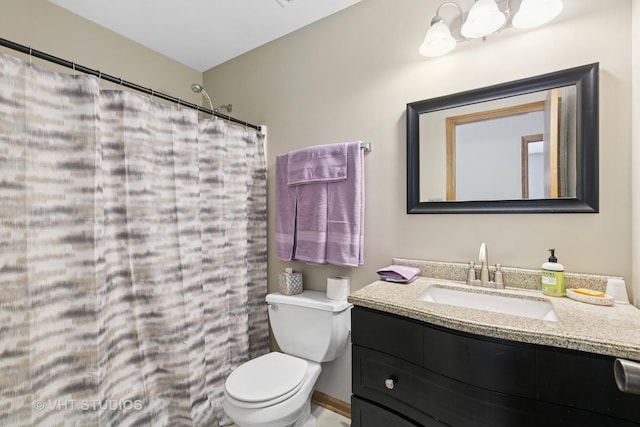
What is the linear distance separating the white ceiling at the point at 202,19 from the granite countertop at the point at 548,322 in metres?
1.72

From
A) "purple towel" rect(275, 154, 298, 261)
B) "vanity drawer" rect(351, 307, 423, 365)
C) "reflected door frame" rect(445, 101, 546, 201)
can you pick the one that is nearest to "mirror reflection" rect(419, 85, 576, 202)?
"reflected door frame" rect(445, 101, 546, 201)

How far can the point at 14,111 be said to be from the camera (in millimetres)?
1066

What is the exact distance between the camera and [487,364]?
0.83 metres

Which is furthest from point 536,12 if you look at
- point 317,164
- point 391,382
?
point 391,382

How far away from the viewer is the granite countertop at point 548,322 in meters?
0.73

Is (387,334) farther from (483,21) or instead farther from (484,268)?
(483,21)

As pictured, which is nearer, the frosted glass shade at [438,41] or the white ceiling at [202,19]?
the frosted glass shade at [438,41]

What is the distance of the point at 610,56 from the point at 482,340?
1214 millimetres

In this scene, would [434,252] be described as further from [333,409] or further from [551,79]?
[333,409]

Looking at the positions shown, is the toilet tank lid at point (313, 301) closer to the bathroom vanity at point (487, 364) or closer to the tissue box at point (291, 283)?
the tissue box at point (291, 283)

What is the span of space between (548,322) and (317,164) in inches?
50.4

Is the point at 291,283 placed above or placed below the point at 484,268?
below

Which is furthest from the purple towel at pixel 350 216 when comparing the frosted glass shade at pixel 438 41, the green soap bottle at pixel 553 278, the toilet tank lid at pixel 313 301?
the green soap bottle at pixel 553 278

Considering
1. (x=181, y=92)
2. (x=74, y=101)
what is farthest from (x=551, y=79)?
(x=181, y=92)
